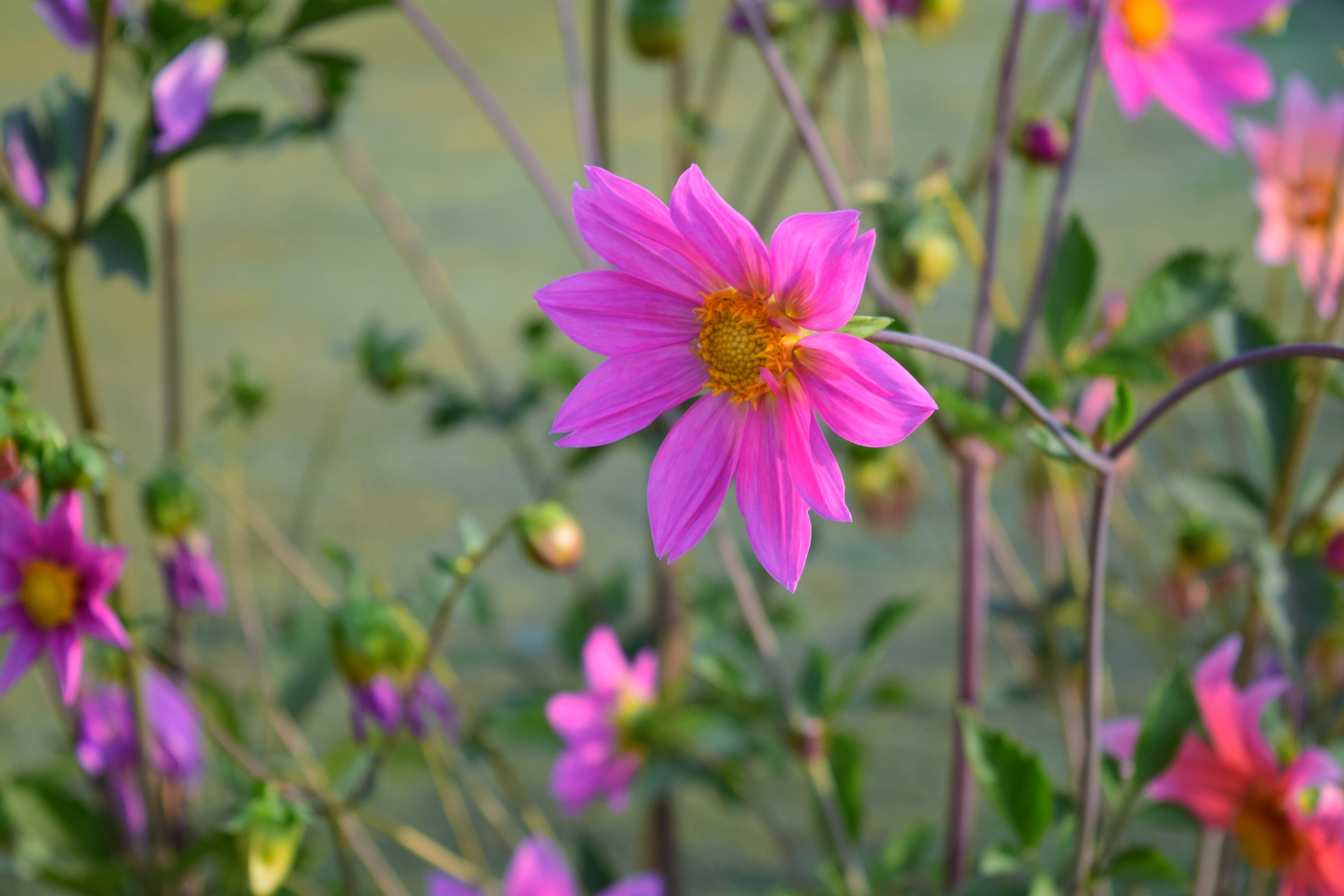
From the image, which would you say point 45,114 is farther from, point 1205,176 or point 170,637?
point 1205,176

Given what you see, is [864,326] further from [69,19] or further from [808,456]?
[69,19]

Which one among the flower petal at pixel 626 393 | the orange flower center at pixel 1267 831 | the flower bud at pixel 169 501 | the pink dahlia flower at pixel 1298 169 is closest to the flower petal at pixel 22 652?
the flower bud at pixel 169 501

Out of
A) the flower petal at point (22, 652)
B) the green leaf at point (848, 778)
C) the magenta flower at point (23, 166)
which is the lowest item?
the green leaf at point (848, 778)

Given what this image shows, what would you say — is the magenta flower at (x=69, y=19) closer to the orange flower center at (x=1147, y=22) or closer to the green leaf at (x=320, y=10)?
the green leaf at (x=320, y=10)

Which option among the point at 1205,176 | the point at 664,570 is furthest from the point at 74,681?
the point at 1205,176

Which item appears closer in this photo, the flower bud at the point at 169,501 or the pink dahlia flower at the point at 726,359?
the pink dahlia flower at the point at 726,359

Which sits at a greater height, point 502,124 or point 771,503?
point 502,124

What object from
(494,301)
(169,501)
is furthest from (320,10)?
(494,301)

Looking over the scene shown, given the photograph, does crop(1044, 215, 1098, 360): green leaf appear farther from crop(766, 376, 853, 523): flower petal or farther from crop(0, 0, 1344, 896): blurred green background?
crop(0, 0, 1344, 896): blurred green background
